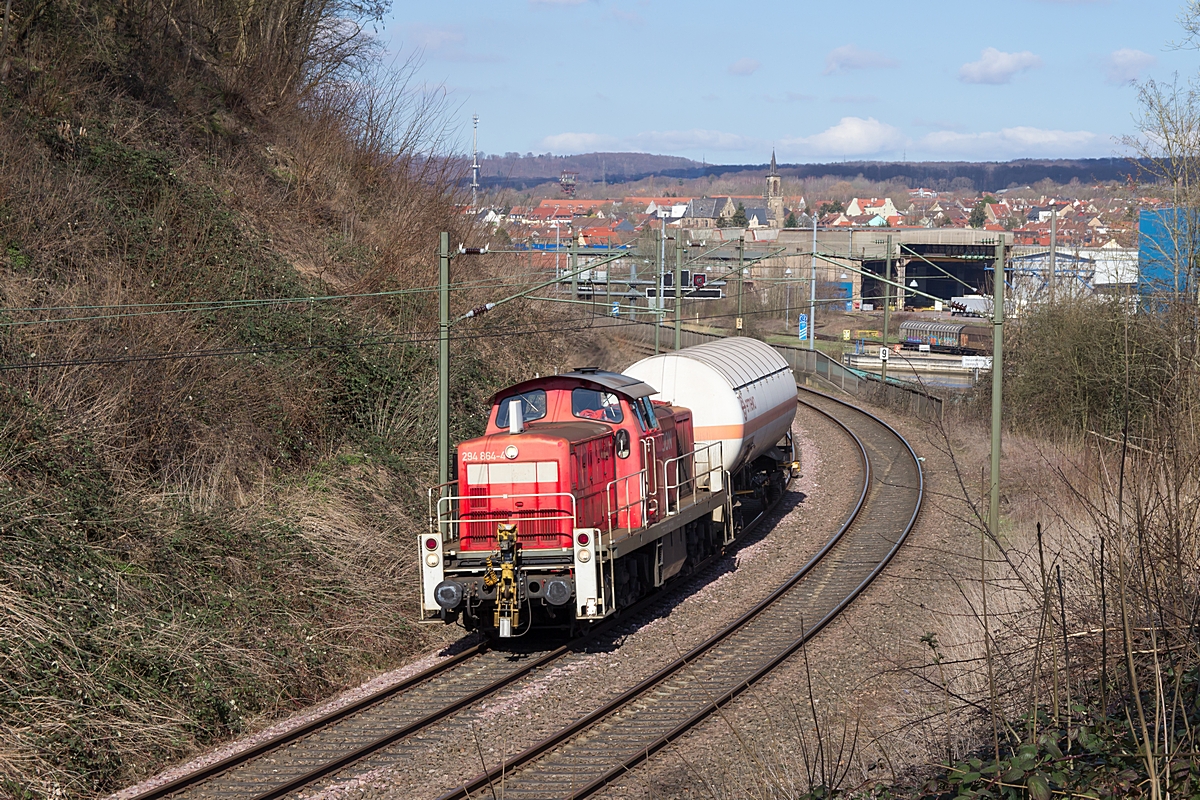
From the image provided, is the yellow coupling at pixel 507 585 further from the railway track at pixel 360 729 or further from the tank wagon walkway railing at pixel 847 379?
the tank wagon walkway railing at pixel 847 379

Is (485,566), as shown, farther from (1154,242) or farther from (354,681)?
(1154,242)

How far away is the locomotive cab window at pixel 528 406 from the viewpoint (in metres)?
16.0

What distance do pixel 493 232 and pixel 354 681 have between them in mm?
25349

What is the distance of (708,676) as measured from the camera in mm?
13969

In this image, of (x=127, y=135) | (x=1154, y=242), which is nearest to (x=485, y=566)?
(x=127, y=135)

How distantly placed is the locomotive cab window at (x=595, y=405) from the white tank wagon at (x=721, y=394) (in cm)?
345

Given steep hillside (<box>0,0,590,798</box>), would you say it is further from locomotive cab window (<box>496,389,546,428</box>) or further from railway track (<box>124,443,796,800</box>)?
locomotive cab window (<box>496,389,546,428</box>)

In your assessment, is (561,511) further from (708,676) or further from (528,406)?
(708,676)

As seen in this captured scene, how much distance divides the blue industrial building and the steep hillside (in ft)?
53.2

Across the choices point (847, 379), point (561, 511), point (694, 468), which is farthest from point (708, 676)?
point (847, 379)

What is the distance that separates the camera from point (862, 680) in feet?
44.3

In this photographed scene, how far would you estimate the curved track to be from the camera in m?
10.8

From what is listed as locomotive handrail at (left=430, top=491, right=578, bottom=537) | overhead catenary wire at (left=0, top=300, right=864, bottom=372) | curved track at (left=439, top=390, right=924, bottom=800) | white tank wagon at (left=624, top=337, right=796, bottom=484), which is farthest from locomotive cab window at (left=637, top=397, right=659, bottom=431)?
overhead catenary wire at (left=0, top=300, right=864, bottom=372)

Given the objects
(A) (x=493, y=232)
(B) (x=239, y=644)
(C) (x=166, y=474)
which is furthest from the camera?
(A) (x=493, y=232)
